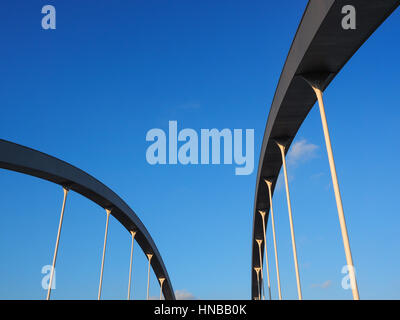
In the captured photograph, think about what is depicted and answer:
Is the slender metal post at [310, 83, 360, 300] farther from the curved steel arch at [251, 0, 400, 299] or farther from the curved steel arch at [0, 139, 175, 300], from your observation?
the curved steel arch at [0, 139, 175, 300]

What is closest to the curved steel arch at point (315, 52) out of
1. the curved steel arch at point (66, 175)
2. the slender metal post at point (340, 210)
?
the slender metal post at point (340, 210)

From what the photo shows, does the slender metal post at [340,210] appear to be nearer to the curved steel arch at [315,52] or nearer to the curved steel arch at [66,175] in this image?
the curved steel arch at [315,52]

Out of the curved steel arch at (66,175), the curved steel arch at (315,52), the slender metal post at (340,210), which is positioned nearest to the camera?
the slender metal post at (340,210)

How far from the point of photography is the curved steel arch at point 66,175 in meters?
12.5

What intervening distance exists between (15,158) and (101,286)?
11070 millimetres

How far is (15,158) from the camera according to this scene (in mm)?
12570

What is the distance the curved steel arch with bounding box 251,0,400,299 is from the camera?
7402 mm

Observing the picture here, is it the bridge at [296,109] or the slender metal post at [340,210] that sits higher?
the bridge at [296,109]

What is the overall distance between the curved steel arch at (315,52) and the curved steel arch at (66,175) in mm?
9649

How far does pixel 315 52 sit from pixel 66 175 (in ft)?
40.0

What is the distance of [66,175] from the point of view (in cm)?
1608

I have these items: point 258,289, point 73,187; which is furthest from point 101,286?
point 258,289
